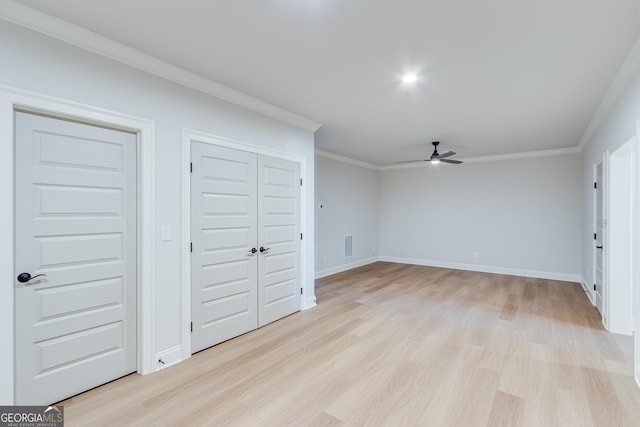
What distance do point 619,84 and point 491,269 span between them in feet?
15.3

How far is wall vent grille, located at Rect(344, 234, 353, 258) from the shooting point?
679 cm

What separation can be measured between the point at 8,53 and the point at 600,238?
636 cm

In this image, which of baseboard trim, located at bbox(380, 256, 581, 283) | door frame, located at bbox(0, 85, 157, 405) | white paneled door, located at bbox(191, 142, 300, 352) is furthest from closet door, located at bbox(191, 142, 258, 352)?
baseboard trim, located at bbox(380, 256, 581, 283)

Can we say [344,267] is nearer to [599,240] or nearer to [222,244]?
[222,244]

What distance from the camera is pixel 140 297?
2422mm

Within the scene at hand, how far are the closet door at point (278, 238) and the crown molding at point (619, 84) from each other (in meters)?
3.31

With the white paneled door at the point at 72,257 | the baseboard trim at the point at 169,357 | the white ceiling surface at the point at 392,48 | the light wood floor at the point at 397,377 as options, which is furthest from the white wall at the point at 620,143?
the white paneled door at the point at 72,257

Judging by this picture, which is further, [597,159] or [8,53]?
[597,159]

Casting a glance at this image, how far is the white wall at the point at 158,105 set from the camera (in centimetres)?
186

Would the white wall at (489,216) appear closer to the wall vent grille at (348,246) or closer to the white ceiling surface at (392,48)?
the wall vent grille at (348,246)

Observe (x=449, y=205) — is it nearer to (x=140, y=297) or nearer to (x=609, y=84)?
(x=609, y=84)

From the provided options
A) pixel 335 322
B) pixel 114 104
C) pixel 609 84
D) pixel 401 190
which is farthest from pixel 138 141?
pixel 401 190

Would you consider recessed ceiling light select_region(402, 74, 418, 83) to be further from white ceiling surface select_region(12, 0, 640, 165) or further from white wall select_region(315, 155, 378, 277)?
white wall select_region(315, 155, 378, 277)

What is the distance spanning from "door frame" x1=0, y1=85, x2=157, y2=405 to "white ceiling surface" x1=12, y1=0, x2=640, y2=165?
0.59 m
